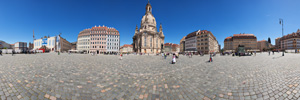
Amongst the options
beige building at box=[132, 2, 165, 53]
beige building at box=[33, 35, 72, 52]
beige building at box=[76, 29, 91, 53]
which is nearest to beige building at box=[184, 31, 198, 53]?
beige building at box=[132, 2, 165, 53]

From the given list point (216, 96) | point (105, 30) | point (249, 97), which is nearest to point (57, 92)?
point (216, 96)

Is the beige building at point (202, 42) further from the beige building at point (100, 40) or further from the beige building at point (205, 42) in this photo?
the beige building at point (100, 40)

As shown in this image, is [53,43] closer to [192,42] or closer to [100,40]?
[100,40]

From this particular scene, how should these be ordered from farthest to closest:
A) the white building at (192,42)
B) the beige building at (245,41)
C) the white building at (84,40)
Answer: the beige building at (245,41), the white building at (84,40), the white building at (192,42)

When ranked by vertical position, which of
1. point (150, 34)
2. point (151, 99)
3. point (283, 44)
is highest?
point (150, 34)

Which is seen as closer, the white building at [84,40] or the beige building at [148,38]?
the beige building at [148,38]

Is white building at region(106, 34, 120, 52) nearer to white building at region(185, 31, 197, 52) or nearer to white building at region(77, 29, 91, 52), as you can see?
white building at region(77, 29, 91, 52)

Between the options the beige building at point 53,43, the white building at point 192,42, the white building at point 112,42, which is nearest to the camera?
the white building at point 112,42

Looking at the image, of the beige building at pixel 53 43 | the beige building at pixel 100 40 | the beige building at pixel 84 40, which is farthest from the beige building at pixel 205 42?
the beige building at pixel 53 43

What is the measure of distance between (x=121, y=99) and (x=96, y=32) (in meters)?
70.5

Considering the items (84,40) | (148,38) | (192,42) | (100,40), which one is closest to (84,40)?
(84,40)

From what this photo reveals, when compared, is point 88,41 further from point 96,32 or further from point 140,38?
point 140,38

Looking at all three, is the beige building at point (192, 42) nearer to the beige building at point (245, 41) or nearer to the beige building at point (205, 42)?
the beige building at point (205, 42)

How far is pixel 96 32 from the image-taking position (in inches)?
2525
